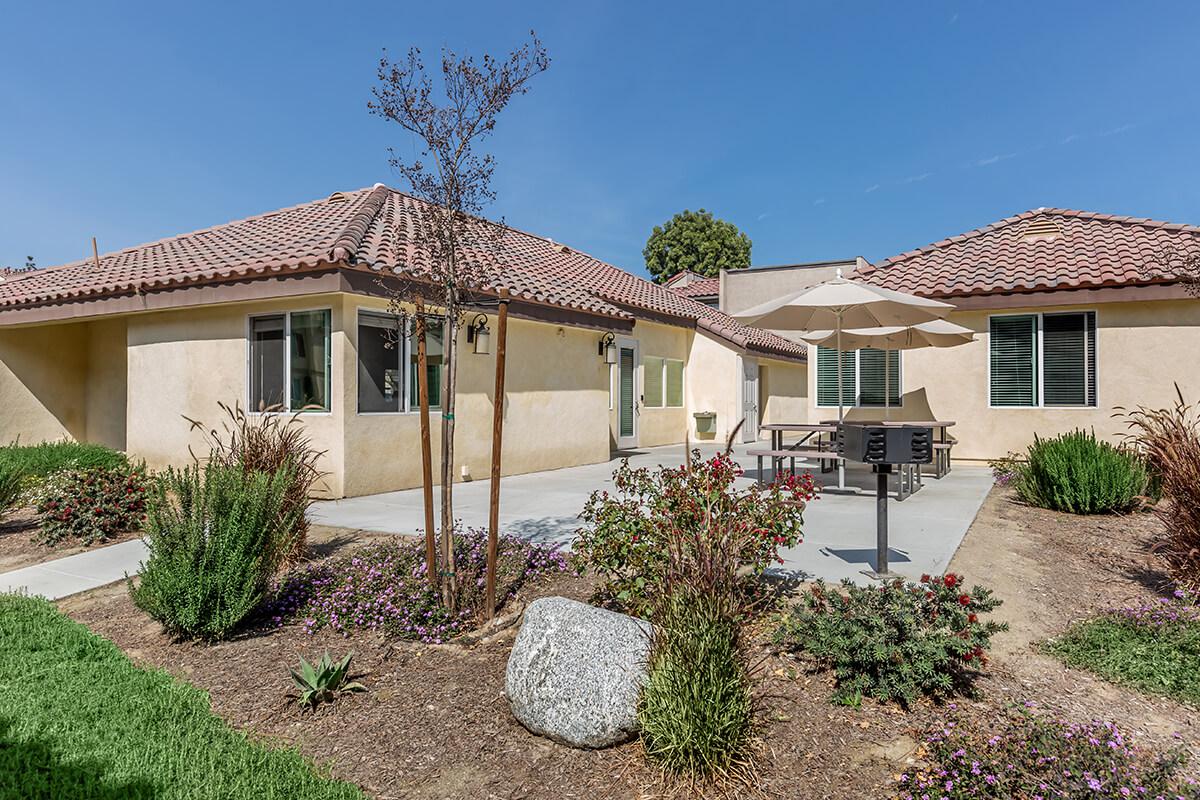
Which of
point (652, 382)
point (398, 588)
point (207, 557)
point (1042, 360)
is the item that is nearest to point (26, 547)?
point (207, 557)

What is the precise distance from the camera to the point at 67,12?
1026 cm

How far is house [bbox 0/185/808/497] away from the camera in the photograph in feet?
30.6

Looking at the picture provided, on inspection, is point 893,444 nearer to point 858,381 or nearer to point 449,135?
point 449,135

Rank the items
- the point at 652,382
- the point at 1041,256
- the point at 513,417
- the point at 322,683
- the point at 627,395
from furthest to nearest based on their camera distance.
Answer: the point at 652,382, the point at 627,395, the point at 1041,256, the point at 513,417, the point at 322,683

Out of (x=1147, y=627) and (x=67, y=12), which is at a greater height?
(x=67, y=12)

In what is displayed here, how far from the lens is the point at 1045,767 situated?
8.55 ft

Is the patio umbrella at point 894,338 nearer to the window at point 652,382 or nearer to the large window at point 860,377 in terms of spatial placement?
the large window at point 860,377

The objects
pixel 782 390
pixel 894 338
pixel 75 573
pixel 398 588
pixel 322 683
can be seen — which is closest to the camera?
pixel 322 683

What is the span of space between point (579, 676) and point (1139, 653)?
3.39 m

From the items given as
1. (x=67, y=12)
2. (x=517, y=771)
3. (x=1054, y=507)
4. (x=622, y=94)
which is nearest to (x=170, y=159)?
(x=67, y=12)

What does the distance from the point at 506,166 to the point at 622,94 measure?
12794 mm

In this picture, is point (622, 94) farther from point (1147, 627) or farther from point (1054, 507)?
point (1147, 627)

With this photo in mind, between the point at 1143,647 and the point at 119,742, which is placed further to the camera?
the point at 1143,647

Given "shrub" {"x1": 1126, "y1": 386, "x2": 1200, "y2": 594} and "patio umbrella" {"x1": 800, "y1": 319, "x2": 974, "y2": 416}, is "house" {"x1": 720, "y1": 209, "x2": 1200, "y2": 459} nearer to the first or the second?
"patio umbrella" {"x1": 800, "y1": 319, "x2": 974, "y2": 416}
